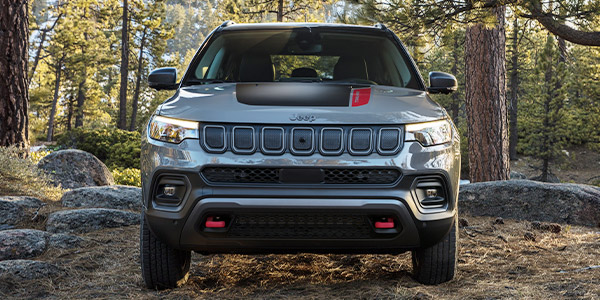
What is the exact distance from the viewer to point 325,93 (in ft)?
11.9

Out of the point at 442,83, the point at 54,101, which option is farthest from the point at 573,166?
the point at 54,101

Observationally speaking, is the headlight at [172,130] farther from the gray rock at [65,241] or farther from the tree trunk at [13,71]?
the tree trunk at [13,71]

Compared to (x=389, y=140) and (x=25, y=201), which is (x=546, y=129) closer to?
(x=25, y=201)

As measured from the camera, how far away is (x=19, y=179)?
814 centimetres

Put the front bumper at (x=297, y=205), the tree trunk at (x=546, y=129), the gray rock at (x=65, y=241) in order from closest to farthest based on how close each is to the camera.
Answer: the front bumper at (x=297, y=205) → the gray rock at (x=65, y=241) → the tree trunk at (x=546, y=129)

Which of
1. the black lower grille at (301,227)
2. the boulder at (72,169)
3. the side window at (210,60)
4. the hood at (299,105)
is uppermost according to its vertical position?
the side window at (210,60)

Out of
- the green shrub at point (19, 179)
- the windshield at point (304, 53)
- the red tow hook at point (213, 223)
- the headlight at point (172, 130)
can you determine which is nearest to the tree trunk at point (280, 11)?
the green shrub at point (19, 179)

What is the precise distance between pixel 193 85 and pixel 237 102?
0.89m

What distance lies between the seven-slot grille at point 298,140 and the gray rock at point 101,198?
190 inches

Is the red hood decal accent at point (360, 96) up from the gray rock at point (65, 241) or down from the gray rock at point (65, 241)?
up

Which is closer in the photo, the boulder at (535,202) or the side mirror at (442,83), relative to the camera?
the side mirror at (442,83)

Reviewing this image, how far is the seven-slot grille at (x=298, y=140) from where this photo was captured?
10.3 feet

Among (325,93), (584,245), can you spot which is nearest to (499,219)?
(584,245)

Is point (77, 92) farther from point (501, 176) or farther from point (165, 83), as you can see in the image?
point (165, 83)
